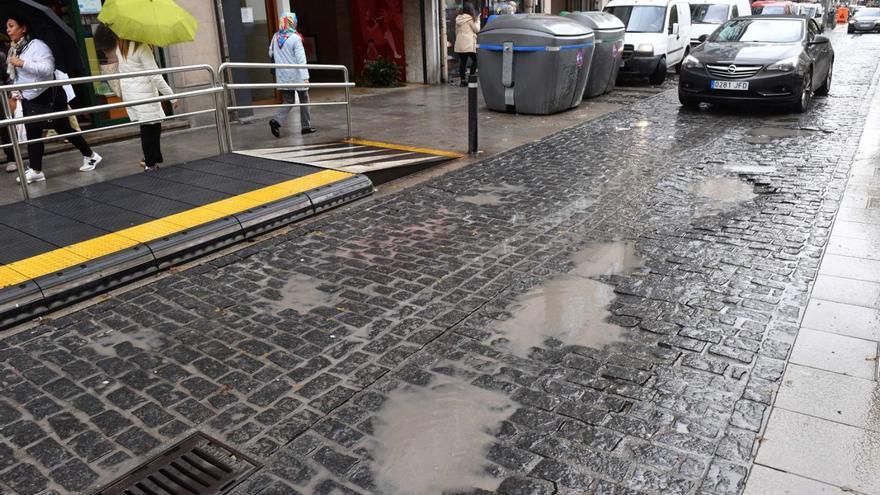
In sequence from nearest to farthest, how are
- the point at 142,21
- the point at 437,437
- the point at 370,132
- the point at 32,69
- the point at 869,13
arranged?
the point at 437,437 < the point at 142,21 < the point at 32,69 < the point at 370,132 < the point at 869,13

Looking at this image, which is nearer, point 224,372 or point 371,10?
point 224,372


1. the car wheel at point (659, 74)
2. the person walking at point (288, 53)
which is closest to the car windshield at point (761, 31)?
the car wheel at point (659, 74)

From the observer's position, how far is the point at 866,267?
5.30 m

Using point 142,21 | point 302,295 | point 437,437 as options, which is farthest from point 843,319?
point 142,21

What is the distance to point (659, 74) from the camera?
1695 cm

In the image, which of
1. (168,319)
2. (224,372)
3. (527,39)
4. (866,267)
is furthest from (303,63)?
(866,267)

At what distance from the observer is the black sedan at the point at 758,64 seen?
37.3 ft

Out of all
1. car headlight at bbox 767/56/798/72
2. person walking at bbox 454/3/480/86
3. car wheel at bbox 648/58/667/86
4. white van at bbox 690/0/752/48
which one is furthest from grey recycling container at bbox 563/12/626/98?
white van at bbox 690/0/752/48

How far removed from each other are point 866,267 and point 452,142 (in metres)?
5.95

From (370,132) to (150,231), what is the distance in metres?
5.44

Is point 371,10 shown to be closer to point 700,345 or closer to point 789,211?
point 789,211

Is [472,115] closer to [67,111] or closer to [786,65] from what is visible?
[67,111]

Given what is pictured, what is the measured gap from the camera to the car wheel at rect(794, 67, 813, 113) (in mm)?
11766

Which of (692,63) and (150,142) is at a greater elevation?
(692,63)
